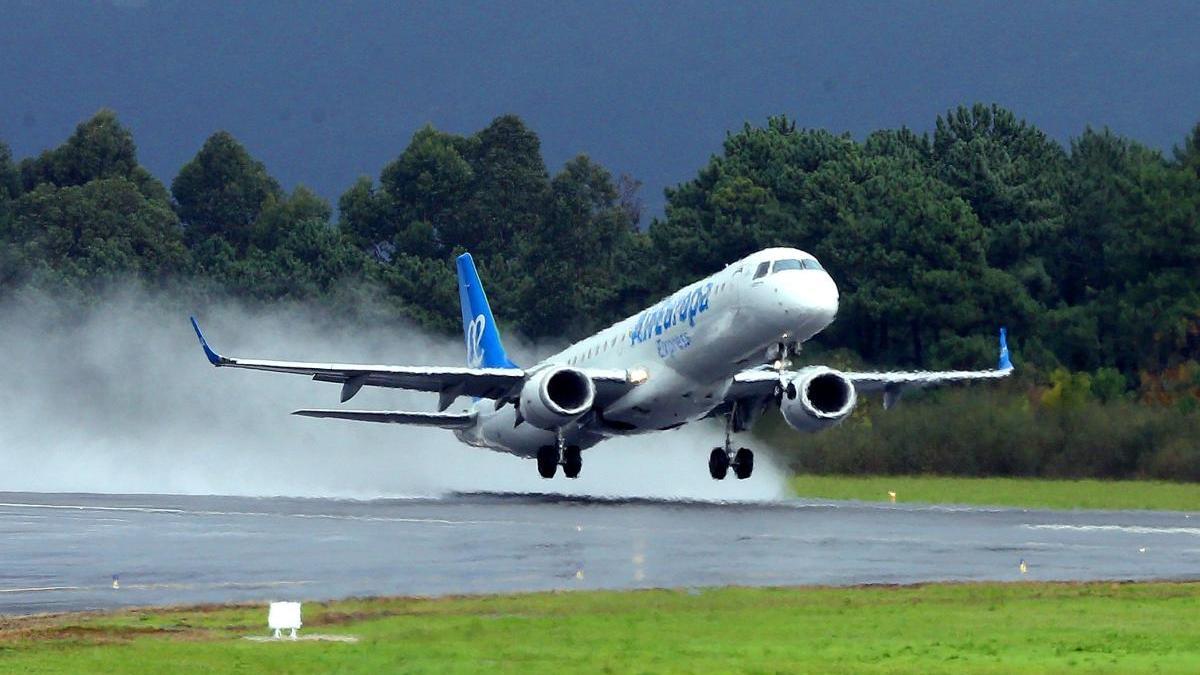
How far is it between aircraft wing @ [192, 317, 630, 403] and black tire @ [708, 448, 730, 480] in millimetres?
2856

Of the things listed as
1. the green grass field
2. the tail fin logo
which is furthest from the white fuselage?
the tail fin logo

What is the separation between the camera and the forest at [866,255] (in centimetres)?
5716

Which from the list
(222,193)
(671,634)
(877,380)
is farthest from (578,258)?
(671,634)

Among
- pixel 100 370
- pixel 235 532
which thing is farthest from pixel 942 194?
pixel 235 532

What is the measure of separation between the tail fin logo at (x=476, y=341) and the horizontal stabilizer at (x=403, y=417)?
507cm

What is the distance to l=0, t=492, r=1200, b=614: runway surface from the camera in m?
24.7

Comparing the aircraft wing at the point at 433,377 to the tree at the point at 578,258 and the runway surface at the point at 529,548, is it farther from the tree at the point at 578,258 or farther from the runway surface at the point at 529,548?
the tree at the point at 578,258

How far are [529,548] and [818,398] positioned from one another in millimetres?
16767

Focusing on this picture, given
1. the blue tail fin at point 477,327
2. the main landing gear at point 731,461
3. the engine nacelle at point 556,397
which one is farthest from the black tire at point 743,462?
the blue tail fin at point 477,327

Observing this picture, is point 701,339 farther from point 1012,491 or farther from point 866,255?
point 866,255

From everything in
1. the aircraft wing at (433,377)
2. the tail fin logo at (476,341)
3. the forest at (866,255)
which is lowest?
the aircraft wing at (433,377)

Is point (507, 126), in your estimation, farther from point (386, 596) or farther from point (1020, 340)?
point (386, 596)

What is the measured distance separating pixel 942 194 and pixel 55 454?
47.2 meters

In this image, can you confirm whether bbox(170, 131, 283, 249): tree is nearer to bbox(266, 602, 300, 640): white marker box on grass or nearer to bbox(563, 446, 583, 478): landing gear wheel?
bbox(563, 446, 583, 478): landing gear wheel
